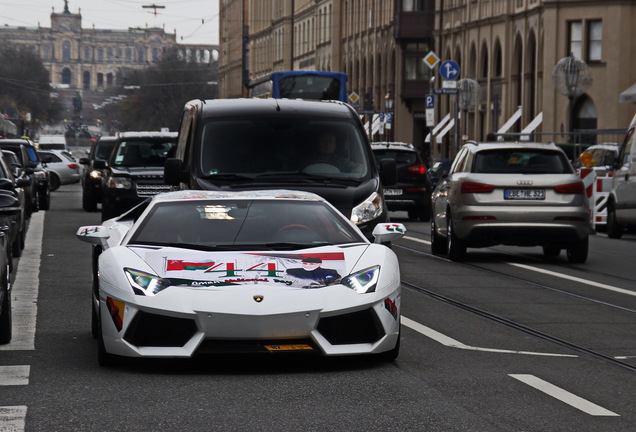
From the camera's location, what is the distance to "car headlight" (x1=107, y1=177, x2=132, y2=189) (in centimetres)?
2772

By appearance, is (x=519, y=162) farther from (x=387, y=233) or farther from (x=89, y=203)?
(x=89, y=203)

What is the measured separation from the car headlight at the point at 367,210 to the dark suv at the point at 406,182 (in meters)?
16.6

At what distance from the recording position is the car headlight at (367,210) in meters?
14.0

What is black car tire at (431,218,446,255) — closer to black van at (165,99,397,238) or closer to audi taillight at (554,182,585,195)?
audi taillight at (554,182,585,195)

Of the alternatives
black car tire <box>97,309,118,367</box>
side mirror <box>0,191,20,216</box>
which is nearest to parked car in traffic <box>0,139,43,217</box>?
side mirror <box>0,191,20,216</box>

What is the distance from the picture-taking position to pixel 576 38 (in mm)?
55156

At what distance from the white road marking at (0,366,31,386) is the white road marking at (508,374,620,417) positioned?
292cm

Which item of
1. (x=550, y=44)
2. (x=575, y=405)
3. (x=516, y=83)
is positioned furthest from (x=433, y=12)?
(x=575, y=405)

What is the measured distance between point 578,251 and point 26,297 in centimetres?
828

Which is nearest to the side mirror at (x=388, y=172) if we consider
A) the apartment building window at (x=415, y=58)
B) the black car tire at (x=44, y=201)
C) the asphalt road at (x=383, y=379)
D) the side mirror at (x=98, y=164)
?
the asphalt road at (x=383, y=379)

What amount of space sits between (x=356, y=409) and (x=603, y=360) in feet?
9.21

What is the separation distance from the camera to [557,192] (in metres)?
19.0

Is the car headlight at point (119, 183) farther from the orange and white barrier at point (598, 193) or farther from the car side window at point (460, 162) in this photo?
the car side window at point (460, 162)

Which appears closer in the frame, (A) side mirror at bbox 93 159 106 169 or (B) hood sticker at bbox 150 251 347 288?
(B) hood sticker at bbox 150 251 347 288
